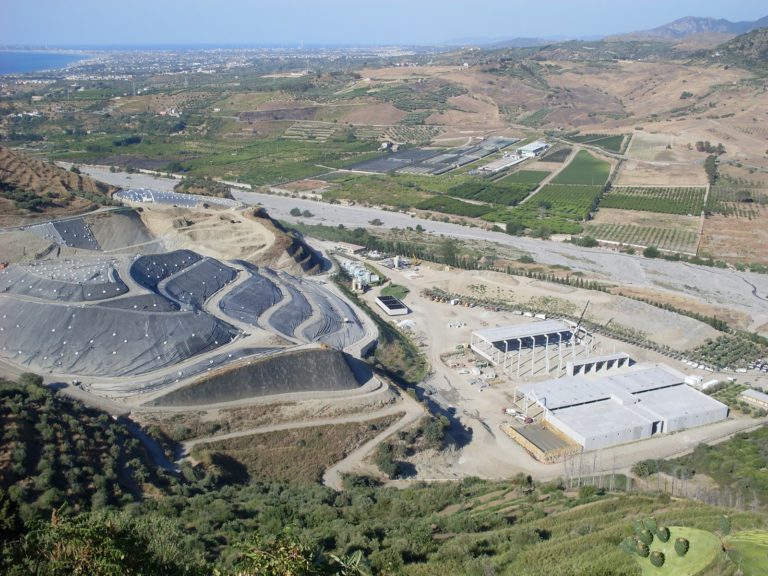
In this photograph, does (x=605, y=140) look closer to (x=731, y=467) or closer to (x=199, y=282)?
(x=199, y=282)

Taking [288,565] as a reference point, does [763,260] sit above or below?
below

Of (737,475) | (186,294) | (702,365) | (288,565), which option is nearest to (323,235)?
(186,294)

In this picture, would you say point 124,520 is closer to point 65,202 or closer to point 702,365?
point 702,365

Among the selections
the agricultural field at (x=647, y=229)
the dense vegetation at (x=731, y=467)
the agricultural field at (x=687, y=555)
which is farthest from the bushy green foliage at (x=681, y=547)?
the agricultural field at (x=647, y=229)

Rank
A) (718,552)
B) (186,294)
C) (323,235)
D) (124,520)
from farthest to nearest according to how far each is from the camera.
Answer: (323,235), (186,294), (124,520), (718,552)

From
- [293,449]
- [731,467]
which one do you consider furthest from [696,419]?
[293,449]

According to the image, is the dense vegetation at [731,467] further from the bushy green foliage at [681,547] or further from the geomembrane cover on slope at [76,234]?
the geomembrane cover on slope at [76,234]
